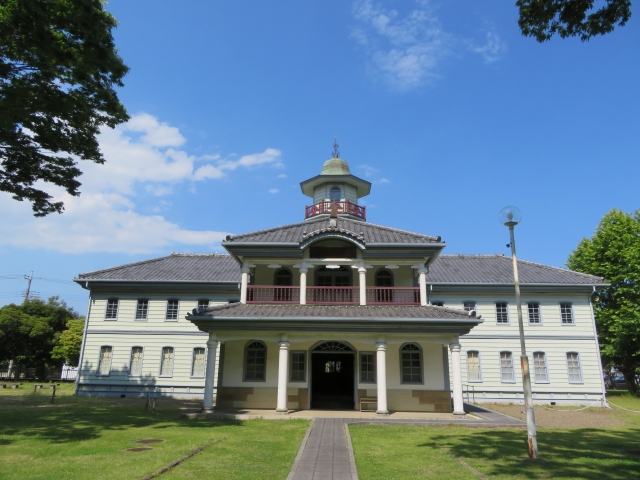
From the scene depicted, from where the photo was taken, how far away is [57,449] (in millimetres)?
10273

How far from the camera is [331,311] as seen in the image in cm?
1812

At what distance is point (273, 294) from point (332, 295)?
8.71ft

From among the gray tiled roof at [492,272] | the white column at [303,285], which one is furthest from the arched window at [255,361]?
the gray tiled roof at [492,272]

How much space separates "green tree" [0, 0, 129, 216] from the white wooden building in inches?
270

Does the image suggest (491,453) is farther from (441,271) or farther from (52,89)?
(441,271)

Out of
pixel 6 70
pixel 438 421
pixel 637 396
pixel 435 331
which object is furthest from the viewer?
pixel 637 396

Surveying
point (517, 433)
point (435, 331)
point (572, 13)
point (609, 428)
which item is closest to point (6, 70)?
point (572, 13)

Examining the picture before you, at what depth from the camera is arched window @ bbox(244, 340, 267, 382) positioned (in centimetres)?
1892

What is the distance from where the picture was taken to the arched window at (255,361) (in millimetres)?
18922

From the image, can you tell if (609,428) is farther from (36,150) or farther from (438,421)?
(36,150)

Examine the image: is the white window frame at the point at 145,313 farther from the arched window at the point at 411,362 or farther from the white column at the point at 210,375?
the arched window at the point at 411,362

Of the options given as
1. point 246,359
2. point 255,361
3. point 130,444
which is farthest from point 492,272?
point 130,444

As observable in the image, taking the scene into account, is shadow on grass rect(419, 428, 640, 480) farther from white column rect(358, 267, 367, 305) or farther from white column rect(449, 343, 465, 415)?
white column rect(358, 267, 367, 305)

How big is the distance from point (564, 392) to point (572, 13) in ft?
74.2
